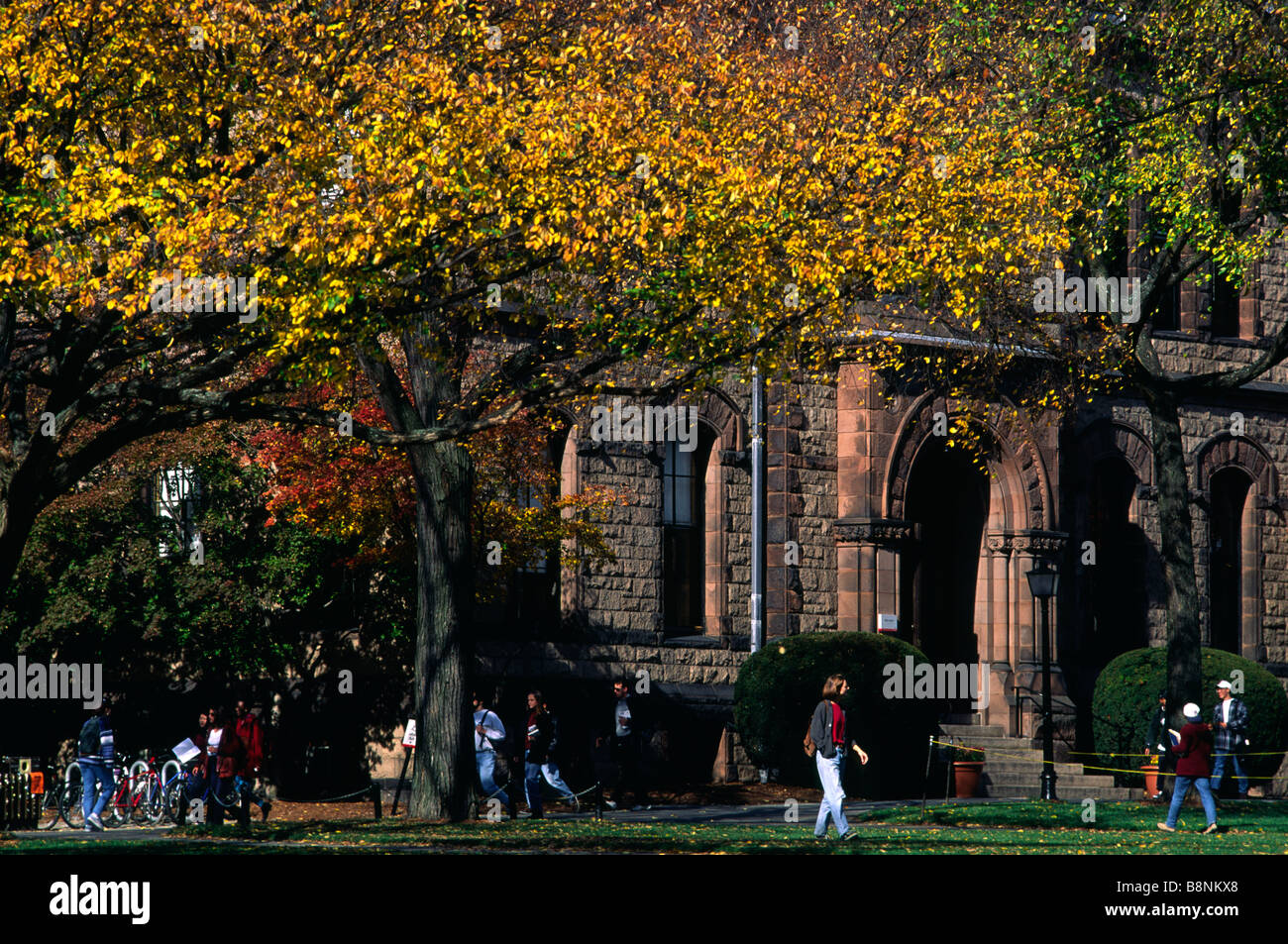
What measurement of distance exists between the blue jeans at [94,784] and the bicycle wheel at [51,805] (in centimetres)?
47

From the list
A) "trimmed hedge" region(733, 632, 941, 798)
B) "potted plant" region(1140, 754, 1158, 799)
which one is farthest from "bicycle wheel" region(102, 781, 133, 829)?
"potted plant" region(1140, 754, 1158, 799)

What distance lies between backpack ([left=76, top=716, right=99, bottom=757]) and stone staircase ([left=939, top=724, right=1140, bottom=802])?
1254 cm

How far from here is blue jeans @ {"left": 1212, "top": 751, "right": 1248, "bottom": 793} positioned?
22.6 metres

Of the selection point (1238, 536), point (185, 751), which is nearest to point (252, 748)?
point (185, 751)

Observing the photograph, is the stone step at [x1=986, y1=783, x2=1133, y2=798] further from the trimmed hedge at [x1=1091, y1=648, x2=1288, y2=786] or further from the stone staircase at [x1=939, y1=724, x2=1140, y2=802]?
the trimmed hedge at [x1=1091, y1=648, x2=1288, y2=786]

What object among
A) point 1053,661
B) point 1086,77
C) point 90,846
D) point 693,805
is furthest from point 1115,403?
point 90,846

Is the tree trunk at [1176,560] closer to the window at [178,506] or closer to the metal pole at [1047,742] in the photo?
the metal pole at [1047,742]

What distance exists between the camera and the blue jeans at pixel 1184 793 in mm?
19938

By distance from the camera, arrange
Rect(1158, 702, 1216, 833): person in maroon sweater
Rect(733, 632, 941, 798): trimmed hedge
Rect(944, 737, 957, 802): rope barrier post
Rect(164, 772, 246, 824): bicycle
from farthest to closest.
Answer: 1. Rect(733, 632, 941, 798): trimmed hedge
2. Rect(944, 737, 957, 802): rope barrier post
3. Rect(164, 772, 246, 824): bicycle
4. Rect(1158, 702, 1216, 833): person in maroon sweater

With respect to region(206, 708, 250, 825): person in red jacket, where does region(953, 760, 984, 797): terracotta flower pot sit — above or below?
below

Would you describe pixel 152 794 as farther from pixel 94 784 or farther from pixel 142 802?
pixel 94 784

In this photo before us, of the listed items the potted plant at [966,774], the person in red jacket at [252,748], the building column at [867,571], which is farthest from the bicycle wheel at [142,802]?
the potted plant at [966,774]

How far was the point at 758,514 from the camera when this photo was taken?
28.4 metres

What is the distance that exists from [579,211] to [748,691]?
40.9 feet
